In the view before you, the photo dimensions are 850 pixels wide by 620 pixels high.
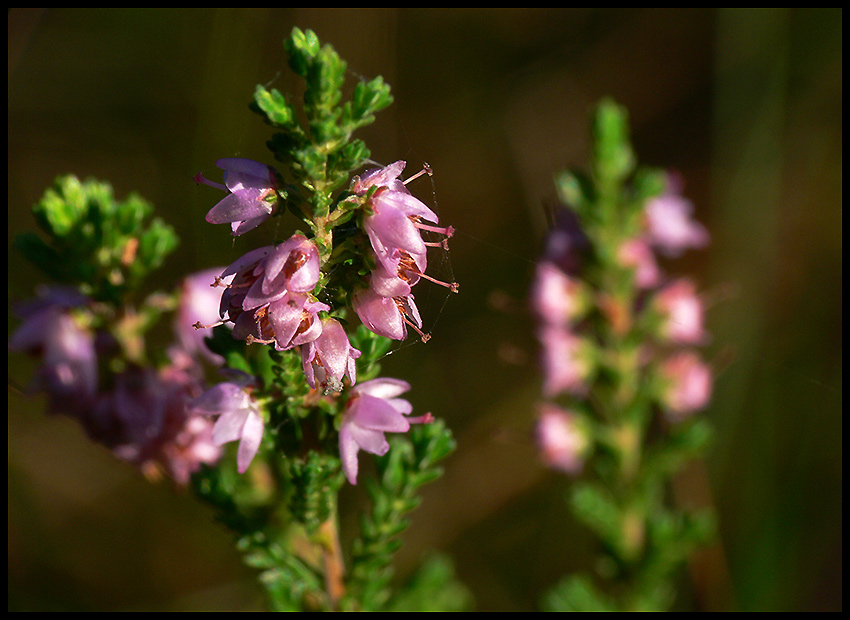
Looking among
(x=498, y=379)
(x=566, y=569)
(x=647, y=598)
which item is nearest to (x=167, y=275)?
(x=498, y=379)

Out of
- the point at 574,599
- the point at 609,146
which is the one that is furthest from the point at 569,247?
the point at 574,599

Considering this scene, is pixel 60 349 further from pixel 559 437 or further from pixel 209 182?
pixel 559 437

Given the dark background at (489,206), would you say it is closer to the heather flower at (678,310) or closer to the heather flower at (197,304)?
the heather flower at (678,310)

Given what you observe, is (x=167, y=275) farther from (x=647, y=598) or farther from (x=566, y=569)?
(x=647, y=598)

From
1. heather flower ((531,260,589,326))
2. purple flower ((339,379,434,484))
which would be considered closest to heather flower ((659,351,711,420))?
heather flower ((531,260,589,326))

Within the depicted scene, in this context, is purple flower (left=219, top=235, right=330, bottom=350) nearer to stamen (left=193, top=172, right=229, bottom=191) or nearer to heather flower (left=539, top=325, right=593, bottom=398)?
stamen (left=193, top=172, right=229, bottom=191)

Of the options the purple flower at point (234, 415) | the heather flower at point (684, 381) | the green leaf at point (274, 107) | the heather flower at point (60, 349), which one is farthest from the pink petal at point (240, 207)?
the heather flower at point (684, 381)
